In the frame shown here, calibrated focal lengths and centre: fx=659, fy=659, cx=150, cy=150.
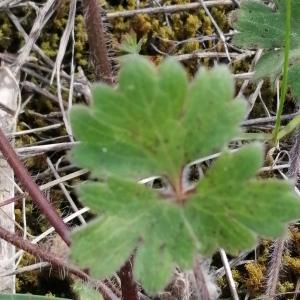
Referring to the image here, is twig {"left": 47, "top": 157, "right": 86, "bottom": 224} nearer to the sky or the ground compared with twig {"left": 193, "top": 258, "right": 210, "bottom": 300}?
nearer to the ground

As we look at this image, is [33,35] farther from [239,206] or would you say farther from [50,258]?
[239,206]

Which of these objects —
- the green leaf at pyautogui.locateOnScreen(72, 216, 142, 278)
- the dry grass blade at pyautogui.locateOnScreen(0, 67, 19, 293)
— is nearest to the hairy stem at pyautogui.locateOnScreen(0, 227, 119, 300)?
the dry grass blade at pyautogui.locateOnScreen(0, 67, 19, 293)

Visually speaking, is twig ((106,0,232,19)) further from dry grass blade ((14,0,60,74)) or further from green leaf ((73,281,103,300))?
green leaf ((73,281,103,300))

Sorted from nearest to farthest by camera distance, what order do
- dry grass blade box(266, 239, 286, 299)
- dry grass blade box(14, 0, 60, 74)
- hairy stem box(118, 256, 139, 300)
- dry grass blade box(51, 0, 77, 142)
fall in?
hairy stem box(118, 256, 139, 300) < dry grass blade box(266, 239, 286, 299) < dry grass blade box(51, 0, 77, 142) < dry grass blade box(14, 0, 60, 74)

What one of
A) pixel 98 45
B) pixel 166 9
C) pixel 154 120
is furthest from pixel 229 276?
pixel 166 9

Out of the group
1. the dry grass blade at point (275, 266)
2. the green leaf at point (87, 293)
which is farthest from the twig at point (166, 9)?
the green leaf at point (87, 293)

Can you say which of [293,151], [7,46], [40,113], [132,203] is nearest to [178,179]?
[132,203]

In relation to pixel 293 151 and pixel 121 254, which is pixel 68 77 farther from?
pixel 121 254

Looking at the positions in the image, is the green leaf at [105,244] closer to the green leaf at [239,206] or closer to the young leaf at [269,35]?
the green leaf at [239,206]
